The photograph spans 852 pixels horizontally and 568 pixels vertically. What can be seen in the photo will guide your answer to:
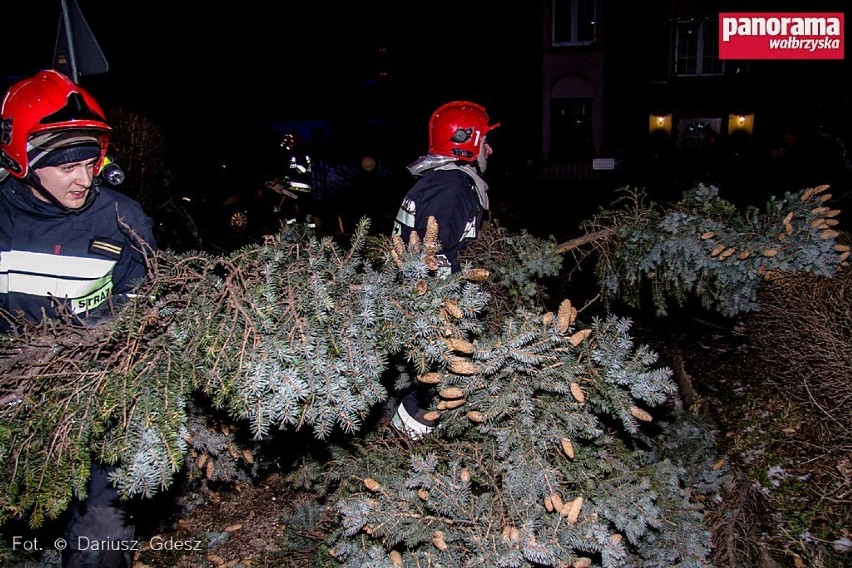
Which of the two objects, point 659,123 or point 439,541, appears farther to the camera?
point 659,123

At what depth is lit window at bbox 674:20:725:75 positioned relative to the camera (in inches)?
949

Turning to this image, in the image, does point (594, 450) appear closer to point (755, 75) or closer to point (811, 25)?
point (811, 25)

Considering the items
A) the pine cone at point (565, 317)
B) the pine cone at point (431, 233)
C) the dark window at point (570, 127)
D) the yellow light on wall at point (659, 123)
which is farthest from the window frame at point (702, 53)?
the pine cone at point (431, 233)

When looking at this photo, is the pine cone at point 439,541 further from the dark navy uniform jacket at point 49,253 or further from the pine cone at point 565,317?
the dark navy uniform jacket at point 49,253

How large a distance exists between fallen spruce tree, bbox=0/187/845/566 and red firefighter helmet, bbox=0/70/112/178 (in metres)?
1.00

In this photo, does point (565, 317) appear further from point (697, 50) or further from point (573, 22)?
point (697, 50)

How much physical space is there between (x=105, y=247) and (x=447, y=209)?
1819 mm

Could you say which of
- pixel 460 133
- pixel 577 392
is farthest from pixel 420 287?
pixel 460 133

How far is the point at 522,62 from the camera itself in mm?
23922

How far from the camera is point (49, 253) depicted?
265cm

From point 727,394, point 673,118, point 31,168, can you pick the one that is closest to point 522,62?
point 673,118

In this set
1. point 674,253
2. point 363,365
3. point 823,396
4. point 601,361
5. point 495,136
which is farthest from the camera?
point 495,136

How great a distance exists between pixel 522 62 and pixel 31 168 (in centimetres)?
2375

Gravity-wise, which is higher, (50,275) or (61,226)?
(61,226)
